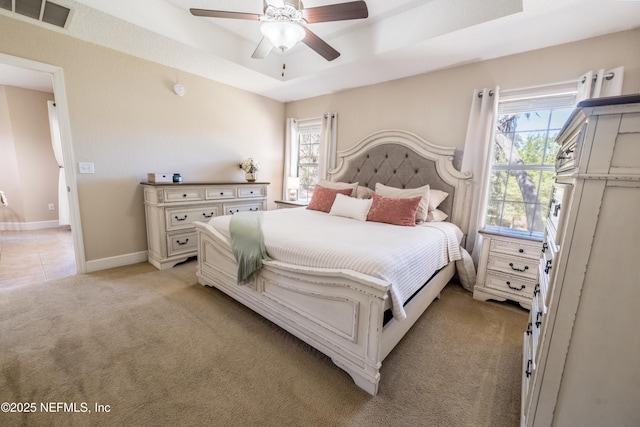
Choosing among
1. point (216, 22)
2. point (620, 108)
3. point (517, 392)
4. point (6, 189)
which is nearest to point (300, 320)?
point (517, 392)

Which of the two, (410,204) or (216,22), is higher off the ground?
(216,22)

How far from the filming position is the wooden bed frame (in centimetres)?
137

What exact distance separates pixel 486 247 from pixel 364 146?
6.51ft

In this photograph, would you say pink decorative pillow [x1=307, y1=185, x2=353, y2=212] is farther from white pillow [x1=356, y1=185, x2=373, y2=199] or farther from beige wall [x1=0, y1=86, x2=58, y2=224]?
beige wall [x1=0, y1=86, x2=58, y2=224]

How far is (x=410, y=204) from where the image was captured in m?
2.47

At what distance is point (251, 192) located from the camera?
3873mm

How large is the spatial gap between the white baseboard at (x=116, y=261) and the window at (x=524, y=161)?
419 cm

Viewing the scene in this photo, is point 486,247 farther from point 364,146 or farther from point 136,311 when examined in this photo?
point 136,311

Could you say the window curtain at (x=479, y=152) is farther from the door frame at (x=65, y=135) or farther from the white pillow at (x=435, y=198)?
the door frame at (x=65, y=135)

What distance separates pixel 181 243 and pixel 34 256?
200cm

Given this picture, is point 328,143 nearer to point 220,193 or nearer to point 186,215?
point 220,193

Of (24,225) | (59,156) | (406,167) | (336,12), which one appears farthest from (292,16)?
(24,225)

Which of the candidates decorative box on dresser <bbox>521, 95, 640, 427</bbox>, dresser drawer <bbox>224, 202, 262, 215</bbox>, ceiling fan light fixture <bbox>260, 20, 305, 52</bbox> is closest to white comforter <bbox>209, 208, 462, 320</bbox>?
decorative box on dresser <bbox>521, 95, 640, 427</bbox>

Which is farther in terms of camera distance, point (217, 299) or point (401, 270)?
point (217, 299)
